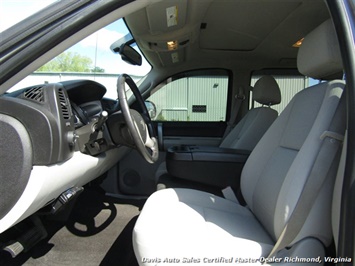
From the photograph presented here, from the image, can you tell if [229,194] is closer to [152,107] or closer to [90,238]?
[90,238]

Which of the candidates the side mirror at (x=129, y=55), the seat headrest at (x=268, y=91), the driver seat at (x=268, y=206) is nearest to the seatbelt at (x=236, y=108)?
the seat headrest at (x=268, y=91)

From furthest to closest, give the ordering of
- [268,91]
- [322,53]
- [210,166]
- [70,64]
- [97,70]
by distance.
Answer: [268,91], [210,166], [97,70], [70,64], [322,53]

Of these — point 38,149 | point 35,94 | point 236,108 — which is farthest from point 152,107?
point 38,149

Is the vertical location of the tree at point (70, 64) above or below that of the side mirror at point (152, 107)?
above

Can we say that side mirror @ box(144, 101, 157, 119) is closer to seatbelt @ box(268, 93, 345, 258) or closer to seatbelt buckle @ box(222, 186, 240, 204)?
seatbelt buckle @ box(222, 186, 240, 204)

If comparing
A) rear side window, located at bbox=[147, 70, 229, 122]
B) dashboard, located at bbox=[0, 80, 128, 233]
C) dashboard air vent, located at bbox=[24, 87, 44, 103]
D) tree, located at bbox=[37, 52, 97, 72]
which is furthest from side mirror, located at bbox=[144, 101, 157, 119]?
dashboard air vent, located at bbox=[24, 87, 44, 103]

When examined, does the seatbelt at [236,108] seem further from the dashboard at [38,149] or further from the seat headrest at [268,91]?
the dashboard at [38,149]

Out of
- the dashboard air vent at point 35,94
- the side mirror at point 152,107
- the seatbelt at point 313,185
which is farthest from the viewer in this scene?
the side mirror at point 152,107

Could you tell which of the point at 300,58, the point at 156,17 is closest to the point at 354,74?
the point at 300,58

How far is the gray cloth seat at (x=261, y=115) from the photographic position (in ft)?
7.23

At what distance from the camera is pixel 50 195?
118 centimetres

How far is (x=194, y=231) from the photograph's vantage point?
1072 millimetres

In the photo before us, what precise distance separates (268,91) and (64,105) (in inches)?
58.7

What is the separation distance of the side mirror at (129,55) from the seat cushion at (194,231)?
999 mm
